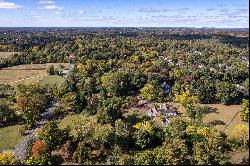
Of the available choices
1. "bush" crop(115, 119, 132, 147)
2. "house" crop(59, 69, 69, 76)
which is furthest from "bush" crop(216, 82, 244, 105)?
"house" crop(59, 69, 69, 76)

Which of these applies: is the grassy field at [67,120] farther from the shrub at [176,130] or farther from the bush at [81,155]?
the shrub at [176,130]

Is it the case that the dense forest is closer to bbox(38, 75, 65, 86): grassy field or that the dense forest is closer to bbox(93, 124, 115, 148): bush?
bbox(93, 124, 115, 148): bush

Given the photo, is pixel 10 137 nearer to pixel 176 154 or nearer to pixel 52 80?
pixel 176 154

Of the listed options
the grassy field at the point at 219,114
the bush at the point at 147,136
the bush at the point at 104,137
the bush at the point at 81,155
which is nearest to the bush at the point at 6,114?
the bush at the point at 104,137

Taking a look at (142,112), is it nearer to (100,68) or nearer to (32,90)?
(32,90)

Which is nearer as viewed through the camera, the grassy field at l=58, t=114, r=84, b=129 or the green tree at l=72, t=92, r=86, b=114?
the grassy field at l=58, t=114, r=84, b=129

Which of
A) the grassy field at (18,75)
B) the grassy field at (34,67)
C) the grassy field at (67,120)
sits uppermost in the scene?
the grassy field at (34,67)

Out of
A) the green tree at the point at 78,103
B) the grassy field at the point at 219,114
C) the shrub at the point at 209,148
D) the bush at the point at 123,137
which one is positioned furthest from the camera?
the green tree at the point at 78,103

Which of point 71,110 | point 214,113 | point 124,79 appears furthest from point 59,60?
point 214,113
